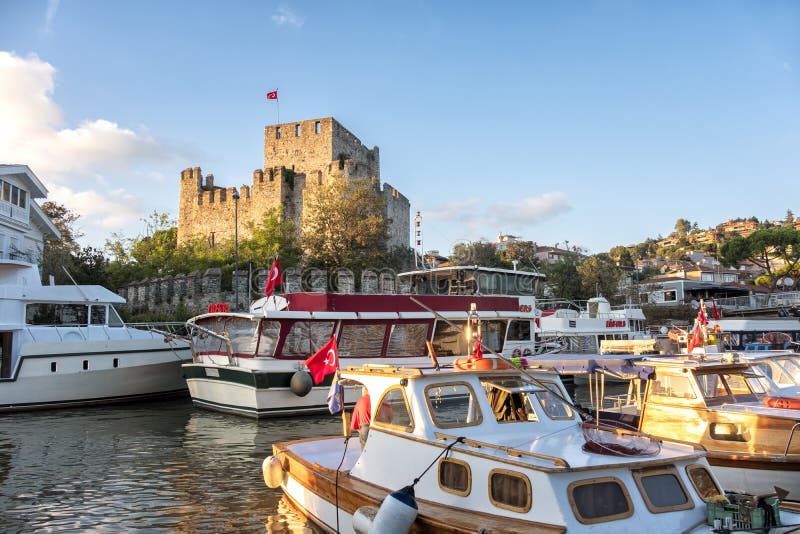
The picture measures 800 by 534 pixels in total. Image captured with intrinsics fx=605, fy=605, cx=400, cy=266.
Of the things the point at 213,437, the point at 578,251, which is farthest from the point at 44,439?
the point at 578,251

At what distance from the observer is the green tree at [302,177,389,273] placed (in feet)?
111

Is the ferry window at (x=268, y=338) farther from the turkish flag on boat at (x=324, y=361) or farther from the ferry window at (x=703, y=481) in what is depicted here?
the ferry window at (x=703, y=481)

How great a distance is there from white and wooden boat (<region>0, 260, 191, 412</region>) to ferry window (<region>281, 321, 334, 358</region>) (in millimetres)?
5125

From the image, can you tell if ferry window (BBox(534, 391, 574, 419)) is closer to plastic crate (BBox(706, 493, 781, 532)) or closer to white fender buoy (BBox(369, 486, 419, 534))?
plastic crate (BBox(706, 493, 781, 532))

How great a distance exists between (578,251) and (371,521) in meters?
57.9

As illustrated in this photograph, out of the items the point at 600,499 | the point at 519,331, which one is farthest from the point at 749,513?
the point at 519,331

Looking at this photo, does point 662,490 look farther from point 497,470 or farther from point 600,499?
point 497,470

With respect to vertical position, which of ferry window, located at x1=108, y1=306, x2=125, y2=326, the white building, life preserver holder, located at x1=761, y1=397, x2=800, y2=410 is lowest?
life preserver holder, located at x1=761, y1=397, x2=800, y2=410

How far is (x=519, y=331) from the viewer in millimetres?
20469

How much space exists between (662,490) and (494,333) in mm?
14367

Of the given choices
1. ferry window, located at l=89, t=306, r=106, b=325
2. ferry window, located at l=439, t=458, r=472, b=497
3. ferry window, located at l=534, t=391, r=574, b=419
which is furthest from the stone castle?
ferry window, located at l=439, t=458, r=472, b=497

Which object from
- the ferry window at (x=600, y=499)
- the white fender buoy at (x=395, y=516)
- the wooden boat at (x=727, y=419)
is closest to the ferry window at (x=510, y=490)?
the ferry window at (x=600, y=499)

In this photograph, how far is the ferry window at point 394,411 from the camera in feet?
22.3

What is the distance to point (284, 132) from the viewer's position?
48.9 meters
